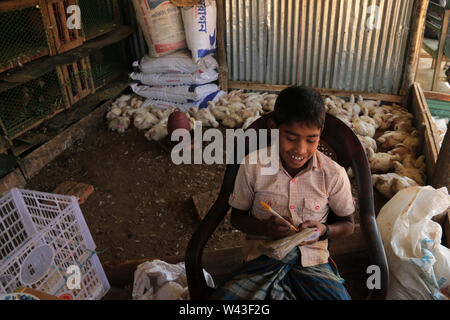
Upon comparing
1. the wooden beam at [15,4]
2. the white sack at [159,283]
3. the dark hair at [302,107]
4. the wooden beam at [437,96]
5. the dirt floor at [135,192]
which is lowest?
the dirt floor at [135,192]

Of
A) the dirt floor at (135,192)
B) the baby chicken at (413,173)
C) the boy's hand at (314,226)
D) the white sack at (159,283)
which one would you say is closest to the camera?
the boy's hand at (314,226)

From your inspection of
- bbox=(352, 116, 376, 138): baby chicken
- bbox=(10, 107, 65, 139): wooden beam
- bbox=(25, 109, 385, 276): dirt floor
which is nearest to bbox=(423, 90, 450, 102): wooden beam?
bbox=(352, 116, 376, 138): baby chicken

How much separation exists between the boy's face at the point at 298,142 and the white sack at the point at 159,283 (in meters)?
0.81

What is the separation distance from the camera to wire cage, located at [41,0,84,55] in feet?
13.1

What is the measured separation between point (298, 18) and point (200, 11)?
131 cm

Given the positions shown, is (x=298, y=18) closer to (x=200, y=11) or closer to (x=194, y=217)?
(x=200, y=11)

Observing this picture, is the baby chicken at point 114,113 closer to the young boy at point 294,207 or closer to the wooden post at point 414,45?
the young boy at point 294,207

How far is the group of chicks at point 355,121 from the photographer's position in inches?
138

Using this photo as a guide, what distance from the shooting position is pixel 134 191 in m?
3.65

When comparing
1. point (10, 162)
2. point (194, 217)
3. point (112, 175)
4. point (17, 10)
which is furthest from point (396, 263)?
point (17, 10)

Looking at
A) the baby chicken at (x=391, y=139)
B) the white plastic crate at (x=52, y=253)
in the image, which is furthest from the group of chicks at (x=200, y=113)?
the white plastic crate at (x=52, y=253)

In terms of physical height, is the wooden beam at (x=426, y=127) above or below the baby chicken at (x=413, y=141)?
above

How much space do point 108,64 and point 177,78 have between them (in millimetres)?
1233

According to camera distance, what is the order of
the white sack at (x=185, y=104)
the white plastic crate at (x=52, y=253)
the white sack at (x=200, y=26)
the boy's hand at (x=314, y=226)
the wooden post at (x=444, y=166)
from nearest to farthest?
the boy's hand at (x=314, y=226), the white plastic crate at (x=52, y=253), the wooden post at (x=444, y=166), the white sack at (x=200, y=26), the white sack at (x=185, y=104)
